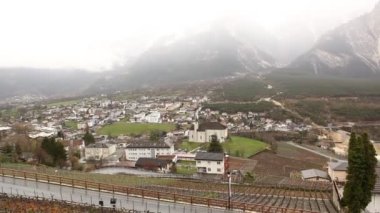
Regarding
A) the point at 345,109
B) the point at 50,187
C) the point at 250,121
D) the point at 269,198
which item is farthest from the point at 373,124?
the point at 50,187

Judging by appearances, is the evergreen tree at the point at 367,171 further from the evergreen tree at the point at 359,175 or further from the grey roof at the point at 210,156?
the grey roof at the point at 210,156

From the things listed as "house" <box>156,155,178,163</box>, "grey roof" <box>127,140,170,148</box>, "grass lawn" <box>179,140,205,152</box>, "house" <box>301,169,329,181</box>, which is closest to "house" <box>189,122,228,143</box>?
"grass lawn" <box>179,140,205,152</box>

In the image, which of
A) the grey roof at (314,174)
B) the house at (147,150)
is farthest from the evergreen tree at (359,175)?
the house at (147,150)

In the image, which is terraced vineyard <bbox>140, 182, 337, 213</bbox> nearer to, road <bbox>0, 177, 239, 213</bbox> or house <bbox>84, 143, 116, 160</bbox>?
road <bbox>0, 177, 239, 213</bbox>

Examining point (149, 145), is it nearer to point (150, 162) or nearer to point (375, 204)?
point (150, 162)

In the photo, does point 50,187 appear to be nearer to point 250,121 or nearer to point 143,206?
point 143,206

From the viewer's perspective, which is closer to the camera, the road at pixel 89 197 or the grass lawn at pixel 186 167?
the road at pixel 89 197
